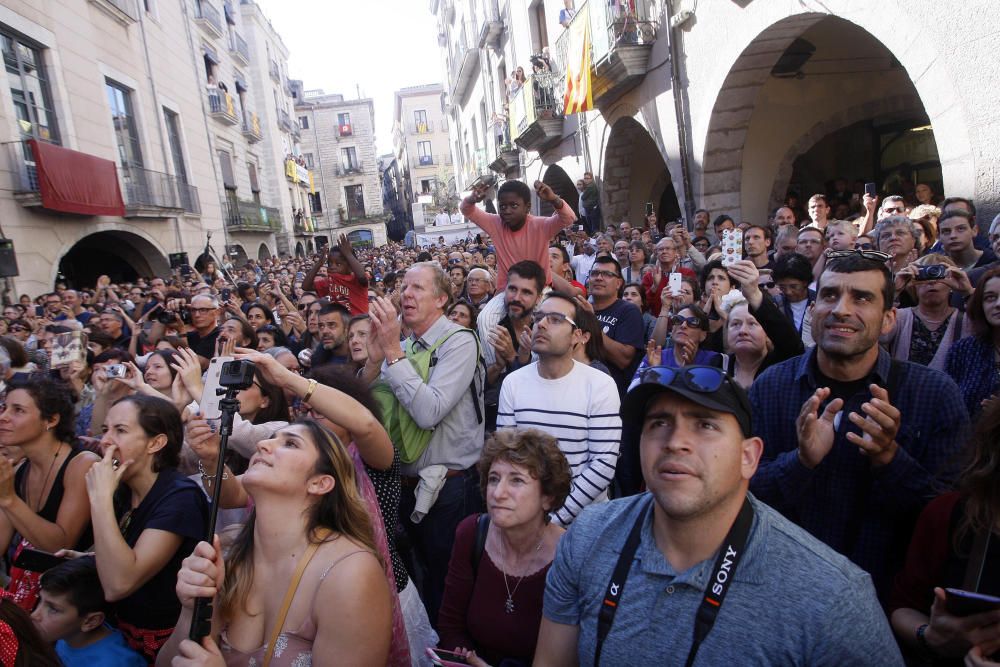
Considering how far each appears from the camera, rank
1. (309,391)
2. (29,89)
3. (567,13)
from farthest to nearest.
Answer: (567,13)
(29,89)
(309,391)

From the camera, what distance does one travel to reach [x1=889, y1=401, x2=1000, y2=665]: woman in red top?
1.45 meters

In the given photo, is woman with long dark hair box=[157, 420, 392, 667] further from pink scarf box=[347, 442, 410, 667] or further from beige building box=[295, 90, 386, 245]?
beige building box=[295, 90, 386, 245]

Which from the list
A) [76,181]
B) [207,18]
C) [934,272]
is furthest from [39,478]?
[207,18]

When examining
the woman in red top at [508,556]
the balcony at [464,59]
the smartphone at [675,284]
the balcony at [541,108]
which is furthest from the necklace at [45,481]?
the balcony at [464,59]

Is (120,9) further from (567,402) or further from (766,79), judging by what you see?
(567,402)

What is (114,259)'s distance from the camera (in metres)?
17.2

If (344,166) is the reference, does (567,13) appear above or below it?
below

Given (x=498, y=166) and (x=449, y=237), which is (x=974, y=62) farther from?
(x=449, y=237)

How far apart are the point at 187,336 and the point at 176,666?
4.58 m

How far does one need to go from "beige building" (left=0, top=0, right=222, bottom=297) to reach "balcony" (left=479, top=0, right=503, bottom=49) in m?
10.0

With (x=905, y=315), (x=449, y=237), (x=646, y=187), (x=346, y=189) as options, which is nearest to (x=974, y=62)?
(x=905, y=315)

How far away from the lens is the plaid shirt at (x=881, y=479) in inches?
74.1

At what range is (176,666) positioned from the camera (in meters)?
1.61

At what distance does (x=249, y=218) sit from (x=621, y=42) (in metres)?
18.1
